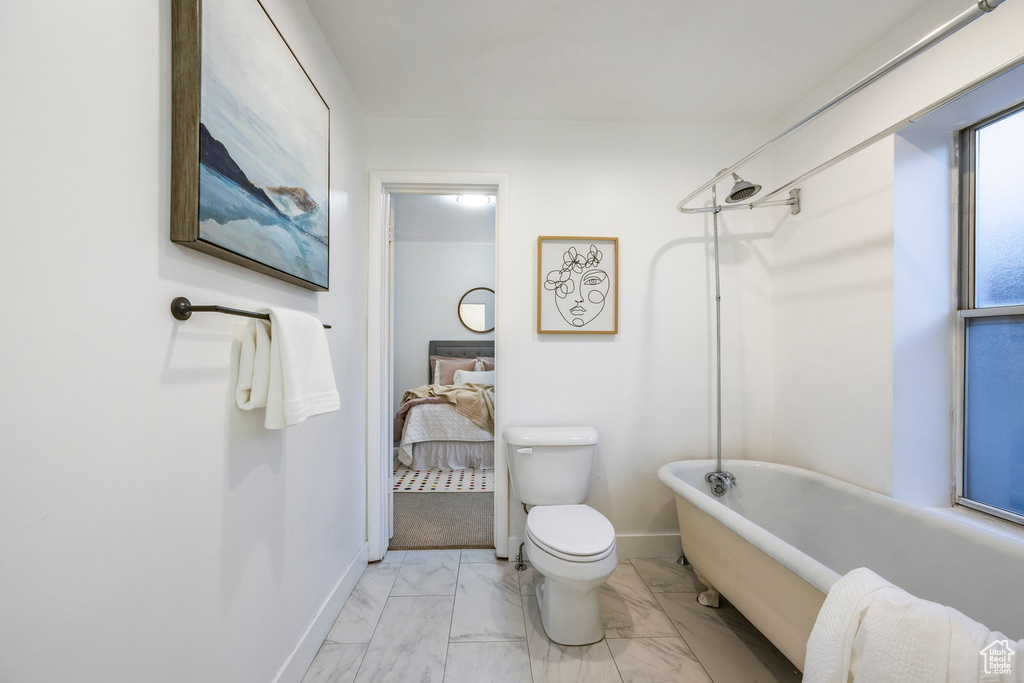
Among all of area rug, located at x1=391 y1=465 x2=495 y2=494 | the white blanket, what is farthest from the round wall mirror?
area rug, located at x1=391 y1=465 x2=495 y2=494

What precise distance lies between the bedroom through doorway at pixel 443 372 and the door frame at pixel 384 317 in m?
0.16

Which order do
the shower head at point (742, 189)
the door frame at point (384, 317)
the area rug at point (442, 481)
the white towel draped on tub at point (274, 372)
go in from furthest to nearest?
the area rug at point (442, 481)
the door frame at point (384, 317)
the shower head at point (742, 189)
the white towel draped on tub at point (274, 372)

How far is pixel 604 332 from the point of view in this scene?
81.8 inches

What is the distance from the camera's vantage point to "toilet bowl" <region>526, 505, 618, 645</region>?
1.40 meters

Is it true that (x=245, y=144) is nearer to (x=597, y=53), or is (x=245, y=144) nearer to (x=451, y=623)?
(x=597, y=53)

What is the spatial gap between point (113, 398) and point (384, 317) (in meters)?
1.44

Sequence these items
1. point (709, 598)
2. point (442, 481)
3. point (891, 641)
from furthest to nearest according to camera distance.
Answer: point (442, 481) → point (709, 598) → point (891, 641)

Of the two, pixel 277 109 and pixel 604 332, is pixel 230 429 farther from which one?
pixel 604 332

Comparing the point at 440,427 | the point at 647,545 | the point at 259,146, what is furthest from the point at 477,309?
the point at 259,146

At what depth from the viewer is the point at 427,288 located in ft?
15.8

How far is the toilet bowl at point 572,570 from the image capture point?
4.59ft

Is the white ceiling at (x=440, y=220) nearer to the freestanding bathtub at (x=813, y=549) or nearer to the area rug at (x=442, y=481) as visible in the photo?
the area rug at (x=442, y=481)

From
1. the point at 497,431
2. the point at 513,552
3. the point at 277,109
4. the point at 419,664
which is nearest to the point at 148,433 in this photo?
the point at 277,109

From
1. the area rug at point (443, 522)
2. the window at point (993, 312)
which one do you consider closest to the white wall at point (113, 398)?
the area rug at point (443, 522)
